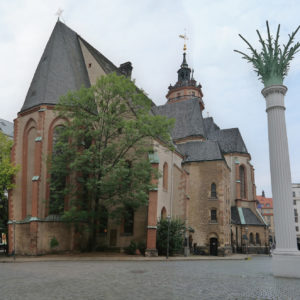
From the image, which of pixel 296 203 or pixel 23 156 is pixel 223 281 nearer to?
pixel 23 156

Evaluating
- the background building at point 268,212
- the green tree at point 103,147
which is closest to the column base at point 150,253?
the green tree at point 103,147

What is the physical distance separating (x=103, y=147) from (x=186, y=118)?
24.6 metres

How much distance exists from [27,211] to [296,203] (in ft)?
279

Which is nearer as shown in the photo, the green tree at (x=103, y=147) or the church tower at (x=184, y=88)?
the green tree at (x=103, y=147)

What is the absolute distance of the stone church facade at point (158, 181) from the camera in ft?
93.7

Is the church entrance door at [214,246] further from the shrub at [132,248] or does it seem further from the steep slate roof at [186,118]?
the shrub at [132,248]

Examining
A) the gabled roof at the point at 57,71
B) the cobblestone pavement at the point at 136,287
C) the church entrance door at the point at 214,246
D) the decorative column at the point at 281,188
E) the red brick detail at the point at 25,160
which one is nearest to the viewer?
the cobblestone pavement at the point at 136,287

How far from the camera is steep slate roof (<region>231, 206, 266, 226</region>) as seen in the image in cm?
4903

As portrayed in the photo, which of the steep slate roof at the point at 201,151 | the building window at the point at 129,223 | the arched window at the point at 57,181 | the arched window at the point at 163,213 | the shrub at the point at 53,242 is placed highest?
the steep slate roof at the point at 201,151

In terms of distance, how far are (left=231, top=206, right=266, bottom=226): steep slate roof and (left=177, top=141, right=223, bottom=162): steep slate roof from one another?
1112 cm

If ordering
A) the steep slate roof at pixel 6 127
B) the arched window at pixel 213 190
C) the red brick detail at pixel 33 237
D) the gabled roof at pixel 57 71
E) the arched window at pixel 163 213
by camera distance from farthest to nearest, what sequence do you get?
1. the steep slate roof at pixel 6 127
2. the arched window at pixel 213 190
3. the arched window at pixel 163 213
4. the gabled roof at pixel 57 71
5. the red brick detail at pixel 33 237

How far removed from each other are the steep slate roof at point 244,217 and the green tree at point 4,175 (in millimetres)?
29294

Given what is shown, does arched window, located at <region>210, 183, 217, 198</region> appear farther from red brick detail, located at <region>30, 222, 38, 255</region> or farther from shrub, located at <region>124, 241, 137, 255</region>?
red brick detail, located at <region>30, 222, 38, 255</region>

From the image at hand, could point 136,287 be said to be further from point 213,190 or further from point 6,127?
point 6,127
